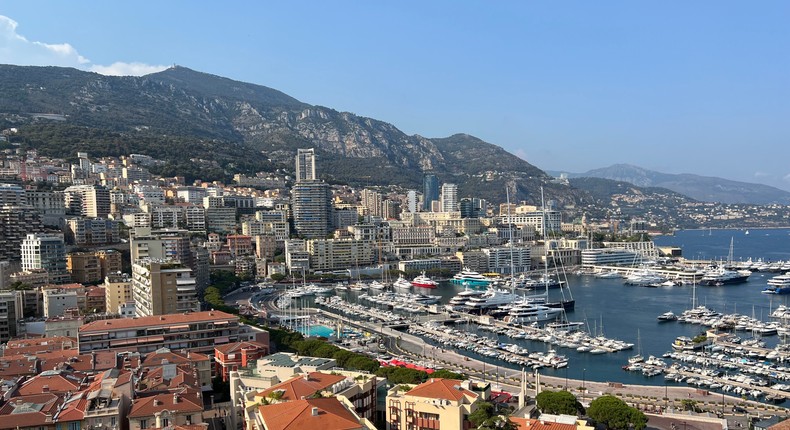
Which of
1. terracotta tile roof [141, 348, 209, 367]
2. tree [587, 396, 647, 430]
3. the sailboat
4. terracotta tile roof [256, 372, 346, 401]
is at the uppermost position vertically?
terracotta tile roof [256, 372, 346, 401]

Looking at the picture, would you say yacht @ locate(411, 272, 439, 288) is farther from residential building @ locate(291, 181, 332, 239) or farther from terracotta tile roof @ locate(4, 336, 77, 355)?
terracotta tile roof @ locate(4, 336, 77, 355)

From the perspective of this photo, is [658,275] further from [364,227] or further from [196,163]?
[196,163]

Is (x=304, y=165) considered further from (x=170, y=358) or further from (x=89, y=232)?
(x=170, y=358)

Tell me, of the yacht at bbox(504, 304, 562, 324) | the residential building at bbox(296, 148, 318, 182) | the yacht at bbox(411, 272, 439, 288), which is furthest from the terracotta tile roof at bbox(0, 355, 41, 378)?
the residential building at bbox(296, 148, 318, 182)

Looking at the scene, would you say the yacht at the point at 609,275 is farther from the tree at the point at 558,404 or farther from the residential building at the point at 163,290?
the tree at the point at 558,404

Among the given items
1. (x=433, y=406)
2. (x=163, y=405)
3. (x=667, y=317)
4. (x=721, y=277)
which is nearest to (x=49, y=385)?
(x=163, y=405)

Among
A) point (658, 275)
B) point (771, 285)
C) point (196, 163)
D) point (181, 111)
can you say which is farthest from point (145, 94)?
point (771, 285)
